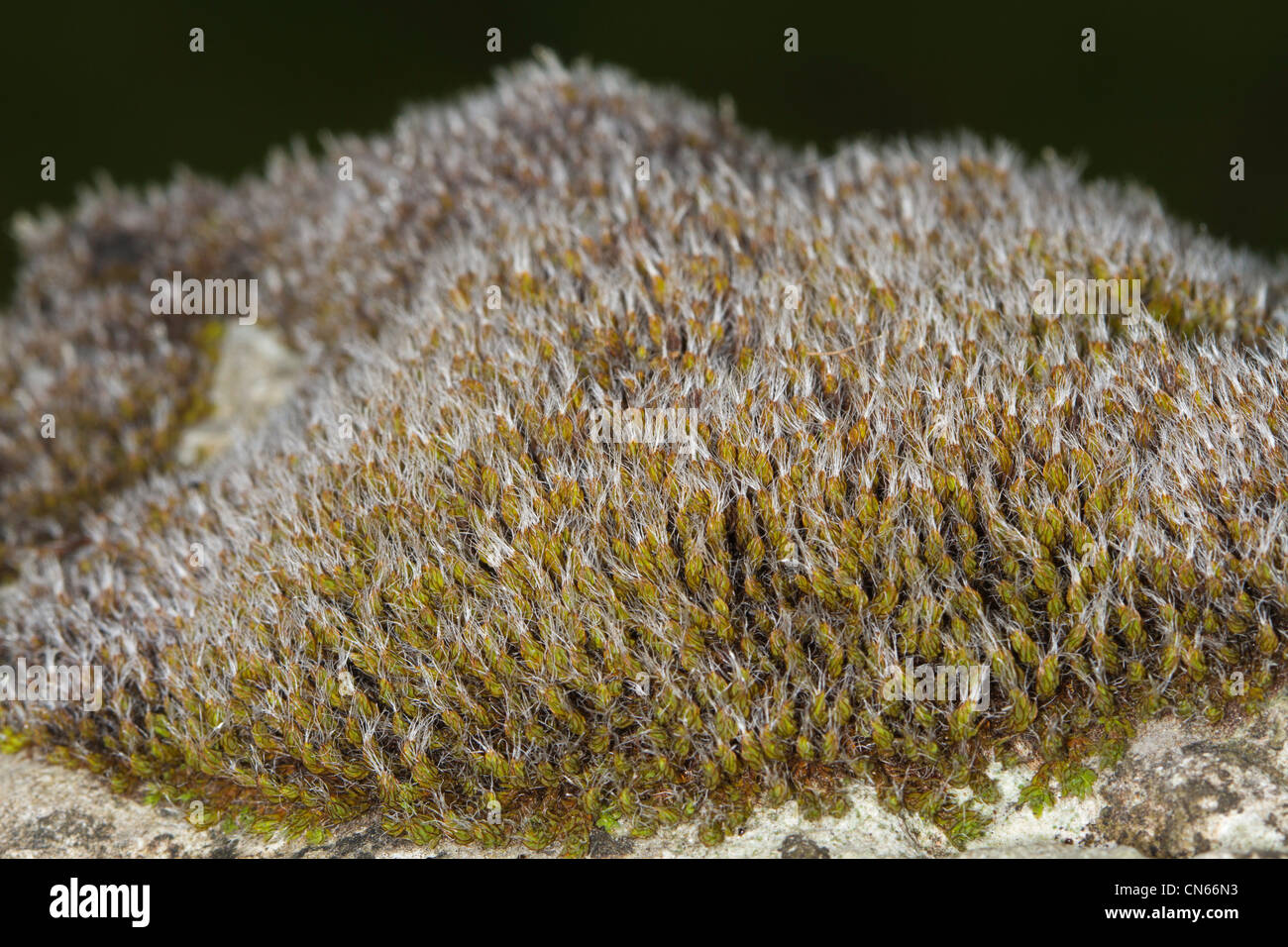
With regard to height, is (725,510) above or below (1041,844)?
above

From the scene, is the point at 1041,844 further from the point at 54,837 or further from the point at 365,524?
the point at 54,837

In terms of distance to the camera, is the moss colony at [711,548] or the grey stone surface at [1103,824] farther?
the moss colony at [711,548]

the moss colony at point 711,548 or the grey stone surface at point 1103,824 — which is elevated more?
the moss colony at point 711,548

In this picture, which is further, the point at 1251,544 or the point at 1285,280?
the point at 1285,280

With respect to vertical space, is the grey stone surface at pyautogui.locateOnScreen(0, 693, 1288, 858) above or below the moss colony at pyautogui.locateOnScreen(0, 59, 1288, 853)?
below

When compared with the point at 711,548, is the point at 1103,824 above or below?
below

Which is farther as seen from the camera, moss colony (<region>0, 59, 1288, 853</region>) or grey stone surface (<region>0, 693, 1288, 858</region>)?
moss colony (<region>0, 59, 1288, 853</region>)

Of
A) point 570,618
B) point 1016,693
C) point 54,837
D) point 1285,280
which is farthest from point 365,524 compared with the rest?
point 1285,280

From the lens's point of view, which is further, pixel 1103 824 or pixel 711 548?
pixel 711 548
